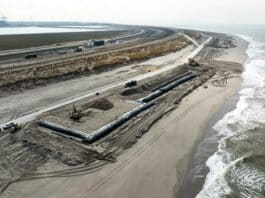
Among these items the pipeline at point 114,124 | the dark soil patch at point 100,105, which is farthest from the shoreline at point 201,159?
the dark soil patch at point 100,105

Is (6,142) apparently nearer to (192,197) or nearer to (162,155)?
(162,155)

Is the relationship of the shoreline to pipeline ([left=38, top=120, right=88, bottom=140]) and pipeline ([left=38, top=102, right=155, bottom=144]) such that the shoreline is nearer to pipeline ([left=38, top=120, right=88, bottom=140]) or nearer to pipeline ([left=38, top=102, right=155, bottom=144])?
pipeline ([left=38, top=102, right=155, bottom=144])

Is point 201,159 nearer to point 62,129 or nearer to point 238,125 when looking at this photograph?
point 238,125

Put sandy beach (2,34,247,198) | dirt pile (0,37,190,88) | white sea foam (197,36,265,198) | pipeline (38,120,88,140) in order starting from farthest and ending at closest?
1. dirt pile (0,37,190,88)
2. pipeline (38,120,88,140)
3. white sea foam (197,36,265,198)
4. sandy beach (2,34,247,198)

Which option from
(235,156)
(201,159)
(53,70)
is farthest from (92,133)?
(53,70)

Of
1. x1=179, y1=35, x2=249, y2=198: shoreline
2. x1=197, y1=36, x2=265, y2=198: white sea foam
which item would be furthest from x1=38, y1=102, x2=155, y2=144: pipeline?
x1=197, y1=36, x2=265, y2=198: white sea foam
